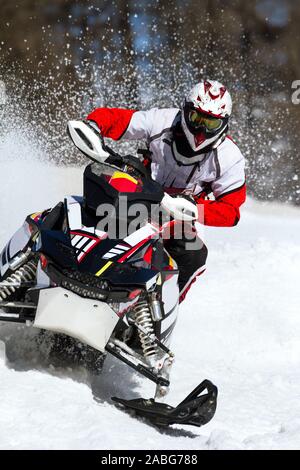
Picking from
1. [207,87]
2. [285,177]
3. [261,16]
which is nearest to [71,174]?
[285,177]

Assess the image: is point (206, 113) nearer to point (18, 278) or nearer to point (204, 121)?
point (204, 121)

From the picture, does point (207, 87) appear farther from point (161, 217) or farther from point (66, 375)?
point (66, 375)

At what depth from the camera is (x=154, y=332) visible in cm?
428

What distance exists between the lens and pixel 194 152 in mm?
5012

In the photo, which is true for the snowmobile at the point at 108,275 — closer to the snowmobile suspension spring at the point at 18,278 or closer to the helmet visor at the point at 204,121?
the snowmobile suspension spring at the point at 18,278

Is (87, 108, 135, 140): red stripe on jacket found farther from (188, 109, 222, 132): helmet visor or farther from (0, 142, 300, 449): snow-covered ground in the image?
(0, 142, 300, 449): snow-covered ground

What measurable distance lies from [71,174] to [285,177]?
17.7ft

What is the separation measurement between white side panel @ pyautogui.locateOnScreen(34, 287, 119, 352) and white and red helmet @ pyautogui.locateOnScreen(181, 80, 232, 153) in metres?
1.49

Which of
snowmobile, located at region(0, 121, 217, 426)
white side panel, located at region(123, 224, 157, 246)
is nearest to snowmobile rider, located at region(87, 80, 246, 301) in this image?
snowmobile, located at region(0, 121, 217, 426)

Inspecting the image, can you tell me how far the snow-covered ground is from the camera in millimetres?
3598

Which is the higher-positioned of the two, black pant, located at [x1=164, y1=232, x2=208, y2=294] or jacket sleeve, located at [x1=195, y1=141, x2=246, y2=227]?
jacket sleeve, located at [x1=195, y1=141, x2=246, y2=227]

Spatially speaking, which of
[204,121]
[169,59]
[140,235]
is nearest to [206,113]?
[204,121]

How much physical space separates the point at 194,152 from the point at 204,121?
28 centimetres

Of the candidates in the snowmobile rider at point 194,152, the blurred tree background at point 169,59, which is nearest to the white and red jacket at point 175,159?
the snowmobile rider at point 194,152
